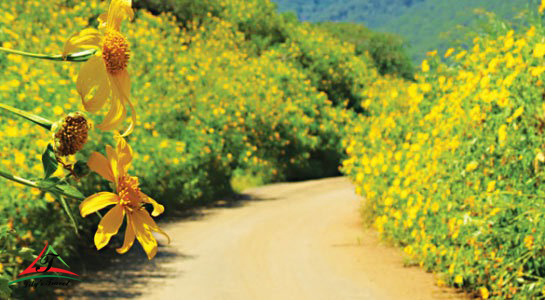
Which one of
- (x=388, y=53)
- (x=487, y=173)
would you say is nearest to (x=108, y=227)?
(x=487, y=173)

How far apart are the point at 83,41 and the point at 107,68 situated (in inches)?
2.2

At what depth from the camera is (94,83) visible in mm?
879

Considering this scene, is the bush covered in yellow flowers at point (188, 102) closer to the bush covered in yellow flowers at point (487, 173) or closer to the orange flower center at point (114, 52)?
the orange flower center at point (114, 52)

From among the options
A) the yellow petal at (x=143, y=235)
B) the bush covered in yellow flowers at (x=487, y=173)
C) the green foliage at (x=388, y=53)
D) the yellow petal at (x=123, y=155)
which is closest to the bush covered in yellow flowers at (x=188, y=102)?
the yellow petal at (x=123, y=155)

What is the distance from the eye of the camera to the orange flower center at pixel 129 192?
0.98 metres

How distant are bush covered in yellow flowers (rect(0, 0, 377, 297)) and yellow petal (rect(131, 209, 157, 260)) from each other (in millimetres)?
106

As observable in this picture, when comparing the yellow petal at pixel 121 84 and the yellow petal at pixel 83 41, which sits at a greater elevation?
the yellow petal at pixel 83 41

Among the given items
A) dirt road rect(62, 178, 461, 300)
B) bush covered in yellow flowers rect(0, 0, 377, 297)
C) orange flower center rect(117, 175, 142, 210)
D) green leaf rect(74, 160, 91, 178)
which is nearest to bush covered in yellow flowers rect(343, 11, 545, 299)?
dirt road rect(62, 178, 461, 300)

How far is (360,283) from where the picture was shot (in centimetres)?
658

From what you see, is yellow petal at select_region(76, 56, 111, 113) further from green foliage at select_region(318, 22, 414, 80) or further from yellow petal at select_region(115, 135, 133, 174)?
green foliage at select_region(318, 22, 414, 80)

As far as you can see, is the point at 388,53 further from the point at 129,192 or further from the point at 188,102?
the point at 129,192

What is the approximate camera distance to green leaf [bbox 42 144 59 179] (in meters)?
0.89

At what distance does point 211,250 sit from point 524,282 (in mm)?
4124

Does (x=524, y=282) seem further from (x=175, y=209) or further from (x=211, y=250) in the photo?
(x=175, y=209)
